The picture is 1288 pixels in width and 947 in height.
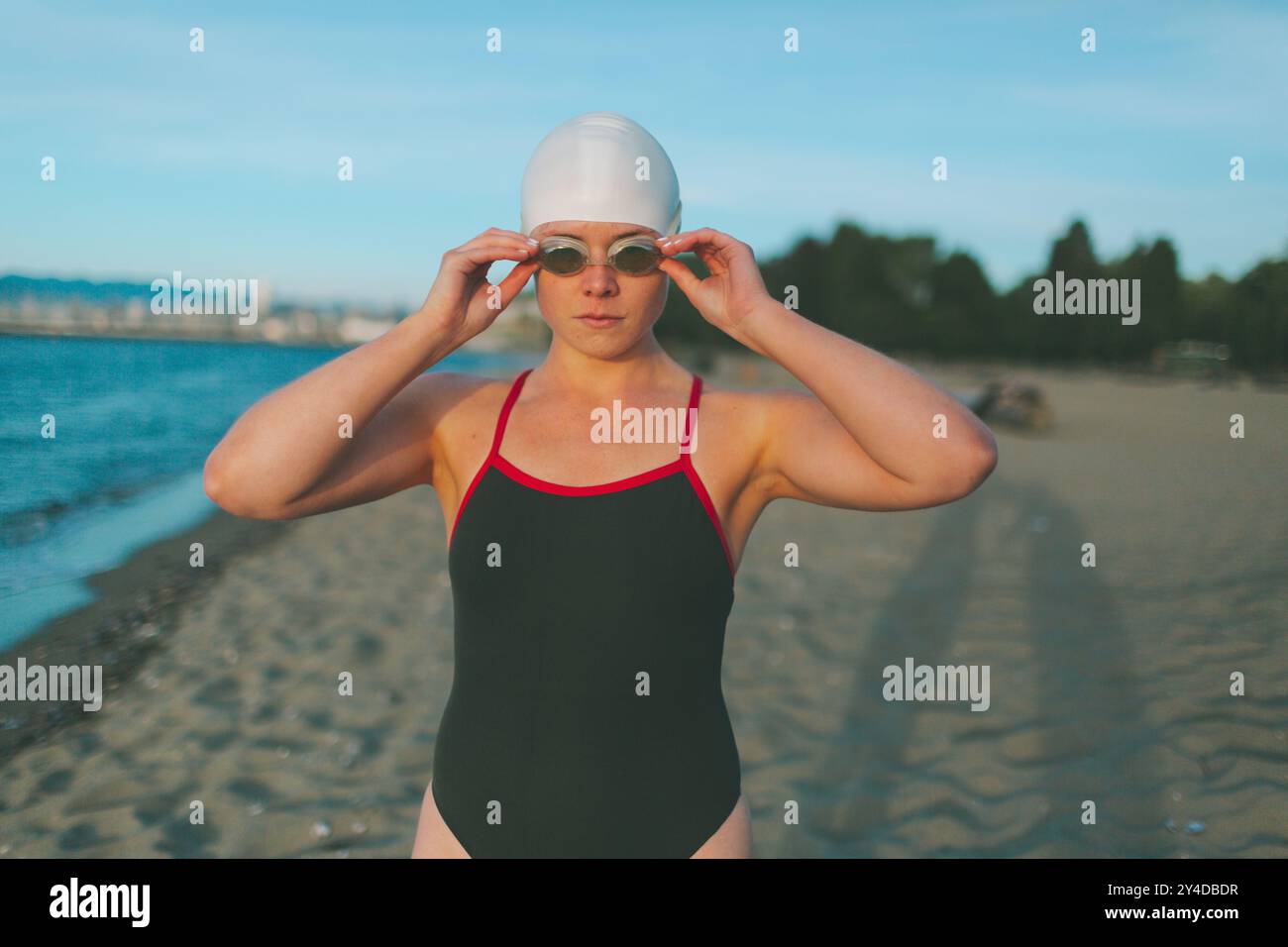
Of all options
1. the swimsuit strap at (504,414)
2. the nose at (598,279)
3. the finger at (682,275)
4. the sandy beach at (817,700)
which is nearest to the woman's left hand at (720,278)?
the finger at (682,275)

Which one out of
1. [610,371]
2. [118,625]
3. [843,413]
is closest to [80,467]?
[118,625]

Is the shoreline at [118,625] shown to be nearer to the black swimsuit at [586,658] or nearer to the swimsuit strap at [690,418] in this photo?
the black swimsuit at [586,658]

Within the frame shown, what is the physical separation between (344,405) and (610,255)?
58 centimetres

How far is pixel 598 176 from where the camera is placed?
68.3 inches

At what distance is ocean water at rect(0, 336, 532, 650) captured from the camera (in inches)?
338

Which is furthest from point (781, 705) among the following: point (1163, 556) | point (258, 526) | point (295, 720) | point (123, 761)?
point (258, 526)

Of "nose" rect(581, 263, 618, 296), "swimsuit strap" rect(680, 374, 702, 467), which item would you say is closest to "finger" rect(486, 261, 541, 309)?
"nose" rect(581, 263, 618, 296)

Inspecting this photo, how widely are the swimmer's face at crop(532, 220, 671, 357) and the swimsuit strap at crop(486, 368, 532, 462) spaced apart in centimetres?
21

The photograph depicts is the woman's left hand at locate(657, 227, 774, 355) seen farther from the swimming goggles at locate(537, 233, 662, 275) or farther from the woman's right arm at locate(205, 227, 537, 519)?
the woman's right arm at locate(205, 227, 537, 519)

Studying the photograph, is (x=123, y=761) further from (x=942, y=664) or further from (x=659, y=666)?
(x=942, y=664)

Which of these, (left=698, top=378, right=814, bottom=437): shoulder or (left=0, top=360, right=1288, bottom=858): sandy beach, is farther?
(left=0, top=360, right=1288, bottom=858): sandy beach

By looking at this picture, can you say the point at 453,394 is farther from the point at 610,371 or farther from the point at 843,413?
the point at 843,413
